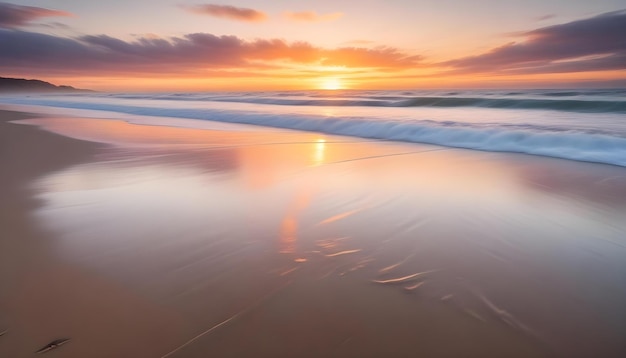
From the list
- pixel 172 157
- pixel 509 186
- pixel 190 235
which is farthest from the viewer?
pixel 172 157

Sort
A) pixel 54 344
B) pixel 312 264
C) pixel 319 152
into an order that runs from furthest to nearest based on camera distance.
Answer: pixel 319 152
pixel 312 264
pixel 54 344

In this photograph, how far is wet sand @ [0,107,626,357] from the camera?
1456 mm

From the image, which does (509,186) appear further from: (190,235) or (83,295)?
(83,295)

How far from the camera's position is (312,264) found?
6.75 feet

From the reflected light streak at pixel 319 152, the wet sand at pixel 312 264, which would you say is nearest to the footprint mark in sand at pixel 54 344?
the wet sand at pixel 312 264

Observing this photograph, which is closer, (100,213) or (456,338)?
(456,338)

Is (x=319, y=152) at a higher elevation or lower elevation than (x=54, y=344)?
higher

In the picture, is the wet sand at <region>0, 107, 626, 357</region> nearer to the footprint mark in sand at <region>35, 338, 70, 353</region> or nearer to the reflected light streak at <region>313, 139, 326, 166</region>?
Answer: the footprint mark in sand at <region>35, 338, 70, 353</region>

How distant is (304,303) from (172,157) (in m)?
4.10

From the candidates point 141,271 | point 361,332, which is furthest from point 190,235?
point 361,332

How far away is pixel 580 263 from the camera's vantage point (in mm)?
2090

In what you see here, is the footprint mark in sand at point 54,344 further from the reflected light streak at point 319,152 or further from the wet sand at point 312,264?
the reflected light streak at point 319,152

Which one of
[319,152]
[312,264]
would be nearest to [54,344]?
[312,264]

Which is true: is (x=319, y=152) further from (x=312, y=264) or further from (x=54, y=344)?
(x=54, y=344)
